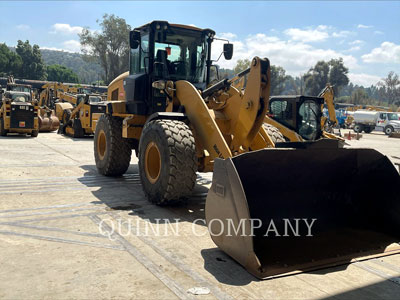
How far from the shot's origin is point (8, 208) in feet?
18.0

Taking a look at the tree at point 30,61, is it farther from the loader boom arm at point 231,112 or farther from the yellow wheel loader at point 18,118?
the loader boom arm at point 231,112

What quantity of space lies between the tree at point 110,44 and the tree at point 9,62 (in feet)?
60.2

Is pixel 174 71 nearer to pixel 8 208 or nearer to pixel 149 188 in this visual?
pixel 149 188

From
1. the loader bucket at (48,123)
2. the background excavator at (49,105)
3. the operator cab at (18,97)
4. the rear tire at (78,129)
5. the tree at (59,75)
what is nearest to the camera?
the rear tire at (78,129)

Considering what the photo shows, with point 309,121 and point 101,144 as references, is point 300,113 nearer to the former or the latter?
point 309,121

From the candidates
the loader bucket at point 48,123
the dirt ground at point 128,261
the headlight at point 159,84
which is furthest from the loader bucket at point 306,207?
the loader bucket at point 48,123

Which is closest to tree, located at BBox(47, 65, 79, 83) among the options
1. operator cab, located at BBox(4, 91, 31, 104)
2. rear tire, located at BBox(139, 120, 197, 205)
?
operator cab, located at BBox(4, 91, 31, 104)

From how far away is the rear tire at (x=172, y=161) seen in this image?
518cm

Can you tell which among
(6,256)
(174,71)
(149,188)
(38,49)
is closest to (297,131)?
(174,71)

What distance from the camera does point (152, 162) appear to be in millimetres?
5895

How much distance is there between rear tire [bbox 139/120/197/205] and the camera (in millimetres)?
5176

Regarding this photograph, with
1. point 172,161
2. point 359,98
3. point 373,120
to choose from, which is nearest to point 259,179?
point 172,161

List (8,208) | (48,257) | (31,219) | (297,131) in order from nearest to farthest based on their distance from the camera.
Result: (48,257), (31,219), (8,208), (297,131)

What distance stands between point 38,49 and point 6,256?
76.5 meters
